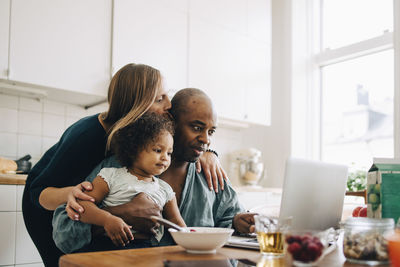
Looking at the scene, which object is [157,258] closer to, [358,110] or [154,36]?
[154,36]

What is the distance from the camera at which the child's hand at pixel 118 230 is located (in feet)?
3.92

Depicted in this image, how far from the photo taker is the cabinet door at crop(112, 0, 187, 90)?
2.97 meters

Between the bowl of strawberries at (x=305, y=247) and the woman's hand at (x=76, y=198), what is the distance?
674 millimetres

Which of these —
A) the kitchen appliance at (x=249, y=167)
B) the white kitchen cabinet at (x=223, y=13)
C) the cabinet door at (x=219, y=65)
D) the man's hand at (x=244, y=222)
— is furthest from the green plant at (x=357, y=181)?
the man's hand at (x=244, y=222)

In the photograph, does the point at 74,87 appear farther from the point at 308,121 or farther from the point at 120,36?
the point at 308,121

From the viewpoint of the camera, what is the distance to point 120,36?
9.72 feet

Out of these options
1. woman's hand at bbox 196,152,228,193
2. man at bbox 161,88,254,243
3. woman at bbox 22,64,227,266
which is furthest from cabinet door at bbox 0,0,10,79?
woman's hand at bbox 196,152,228,193

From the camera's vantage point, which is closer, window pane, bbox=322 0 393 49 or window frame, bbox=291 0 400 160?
→ window pane, bbox=322 0 393 49

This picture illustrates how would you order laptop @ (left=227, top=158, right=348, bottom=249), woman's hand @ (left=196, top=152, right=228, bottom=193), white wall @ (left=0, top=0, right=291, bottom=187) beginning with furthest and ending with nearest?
white wall @ (left=0, top=0, right=291, bottom=187) → woman's hand @ (left=196, top=152, right=228, bottom=193) → laptop @ (left=227, top=158, right=348, bottom=249)

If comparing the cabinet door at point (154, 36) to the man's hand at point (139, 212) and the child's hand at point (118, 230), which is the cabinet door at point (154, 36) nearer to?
the man's hand at point (139, 212)

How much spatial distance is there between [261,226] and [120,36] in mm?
2291

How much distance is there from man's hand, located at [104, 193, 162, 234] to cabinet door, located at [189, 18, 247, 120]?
2.11 meters

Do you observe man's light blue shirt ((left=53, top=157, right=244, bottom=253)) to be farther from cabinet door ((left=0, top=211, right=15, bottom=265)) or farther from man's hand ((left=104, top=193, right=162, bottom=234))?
cabinet door ((left=0, top=211, right=15, bottom=265))

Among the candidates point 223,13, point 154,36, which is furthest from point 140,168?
point 223,13
